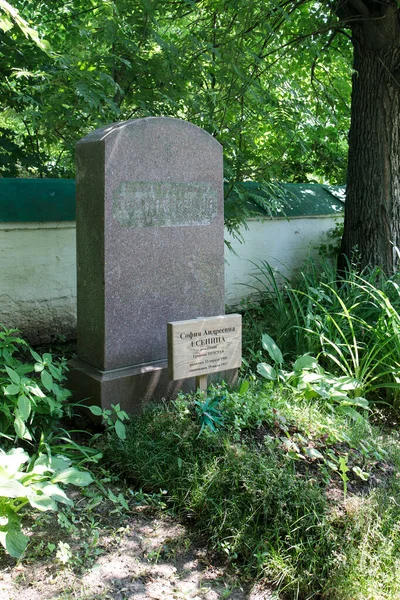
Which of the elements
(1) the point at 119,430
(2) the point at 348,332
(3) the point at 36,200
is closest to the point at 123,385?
(1) the point at 119,430

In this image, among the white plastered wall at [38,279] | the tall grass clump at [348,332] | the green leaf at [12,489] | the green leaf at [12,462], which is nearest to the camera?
the green leaf at [12,489]

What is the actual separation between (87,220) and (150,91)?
1565 mm

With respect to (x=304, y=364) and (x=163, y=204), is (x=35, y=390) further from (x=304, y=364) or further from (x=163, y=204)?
(x=304, y=364)

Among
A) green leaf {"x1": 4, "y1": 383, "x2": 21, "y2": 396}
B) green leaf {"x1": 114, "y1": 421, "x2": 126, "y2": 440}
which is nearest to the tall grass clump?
green leaf {"x1": 114, "y1": 421, "x2": 126, "y2": 440}

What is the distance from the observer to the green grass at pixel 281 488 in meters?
2.46

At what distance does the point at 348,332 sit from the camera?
14.8 feet

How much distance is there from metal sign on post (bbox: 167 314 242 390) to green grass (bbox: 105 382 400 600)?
0.22 metres

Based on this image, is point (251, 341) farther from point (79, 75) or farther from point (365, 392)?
point (79, 75)

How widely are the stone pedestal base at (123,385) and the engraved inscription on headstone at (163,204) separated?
89 cm

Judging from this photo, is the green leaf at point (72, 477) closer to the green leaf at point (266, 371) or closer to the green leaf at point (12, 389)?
the green leaf at point (12, 389)

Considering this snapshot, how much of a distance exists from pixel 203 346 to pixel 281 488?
106 cm

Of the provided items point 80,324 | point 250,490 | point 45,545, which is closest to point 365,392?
point 250,490

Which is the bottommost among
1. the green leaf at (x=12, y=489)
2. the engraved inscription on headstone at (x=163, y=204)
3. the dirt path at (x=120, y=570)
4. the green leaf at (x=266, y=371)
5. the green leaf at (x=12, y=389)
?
the dirt path at (x=120, y=570)

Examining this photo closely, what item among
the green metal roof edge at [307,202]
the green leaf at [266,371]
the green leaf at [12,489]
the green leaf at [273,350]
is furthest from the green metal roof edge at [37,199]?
the green leaf at [12,489]
